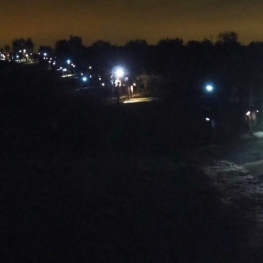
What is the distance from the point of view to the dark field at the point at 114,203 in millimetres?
10367

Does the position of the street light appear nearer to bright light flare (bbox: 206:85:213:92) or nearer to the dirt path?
bright light flare (bbox: 206:85:213:92)

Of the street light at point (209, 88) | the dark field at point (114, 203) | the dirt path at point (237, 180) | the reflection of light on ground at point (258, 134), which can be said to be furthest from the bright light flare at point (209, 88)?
the dirt path at point (237, 180)

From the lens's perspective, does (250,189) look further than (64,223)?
Yes

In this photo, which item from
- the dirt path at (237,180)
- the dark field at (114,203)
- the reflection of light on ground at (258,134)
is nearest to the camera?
the dark field at (114,203)

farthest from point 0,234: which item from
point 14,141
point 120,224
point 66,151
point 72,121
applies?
point 72,121

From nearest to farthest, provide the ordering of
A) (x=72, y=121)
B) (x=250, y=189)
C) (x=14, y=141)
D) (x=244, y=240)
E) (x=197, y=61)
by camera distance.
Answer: (x=244, y=240)
(x=250, y=189)
(x=14, y=141)
(x=72, y=121)
(x=197, y=61)

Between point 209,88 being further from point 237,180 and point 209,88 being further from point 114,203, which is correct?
point 114,203

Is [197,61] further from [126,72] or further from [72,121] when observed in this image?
[72,121]

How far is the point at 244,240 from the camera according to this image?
36.3 ft

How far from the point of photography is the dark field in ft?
34.0

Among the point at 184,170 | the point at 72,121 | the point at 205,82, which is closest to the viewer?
the point at 184,170

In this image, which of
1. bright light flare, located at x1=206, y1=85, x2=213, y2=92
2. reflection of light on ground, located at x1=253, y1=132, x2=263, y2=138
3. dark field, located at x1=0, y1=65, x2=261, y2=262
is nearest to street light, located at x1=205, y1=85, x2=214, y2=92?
bright light flare, located at x1=206, y1=85, x2=213, y2=92

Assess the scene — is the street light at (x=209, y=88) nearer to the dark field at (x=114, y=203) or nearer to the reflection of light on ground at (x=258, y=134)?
the dark field at (x=114, y=203)

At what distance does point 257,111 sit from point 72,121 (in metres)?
13.7
